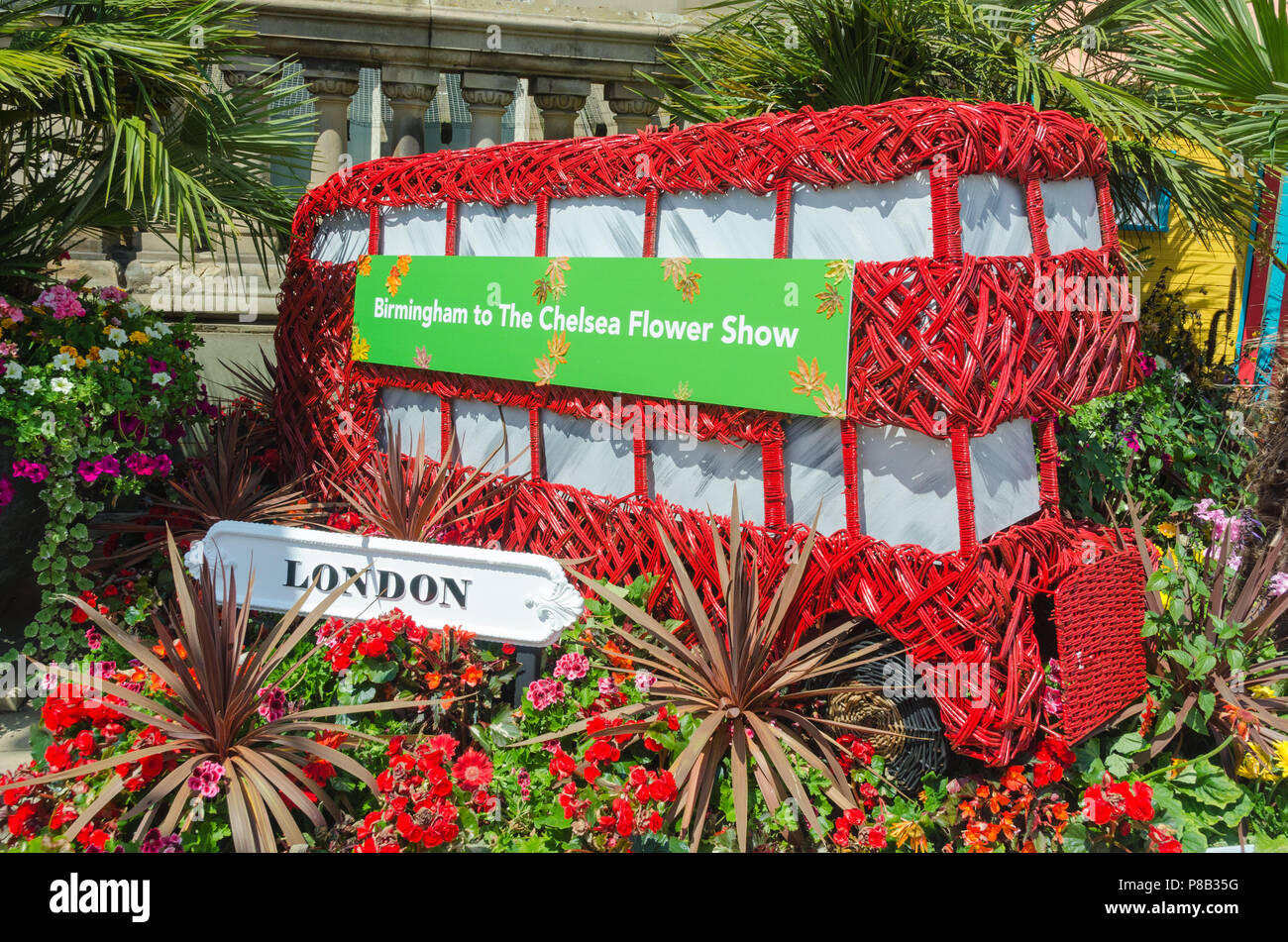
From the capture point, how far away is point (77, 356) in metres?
3.66

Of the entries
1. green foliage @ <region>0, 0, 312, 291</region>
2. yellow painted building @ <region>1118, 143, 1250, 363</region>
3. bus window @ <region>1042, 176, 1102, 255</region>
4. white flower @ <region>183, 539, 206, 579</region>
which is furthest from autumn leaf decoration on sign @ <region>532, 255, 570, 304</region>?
yellow painted building @ <region>1118, 143, 1250, 363</region>

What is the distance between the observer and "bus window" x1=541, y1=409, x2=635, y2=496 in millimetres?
3332

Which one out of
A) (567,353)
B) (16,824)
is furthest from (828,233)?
(16,824)

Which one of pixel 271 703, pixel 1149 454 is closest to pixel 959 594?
pixel 271 703

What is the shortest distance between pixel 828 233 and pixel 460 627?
157 cm

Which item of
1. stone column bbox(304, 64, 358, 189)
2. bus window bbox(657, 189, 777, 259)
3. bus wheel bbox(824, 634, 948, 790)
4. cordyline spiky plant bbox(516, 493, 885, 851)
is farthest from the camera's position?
stone column bbox(304, 64, 358, 189)

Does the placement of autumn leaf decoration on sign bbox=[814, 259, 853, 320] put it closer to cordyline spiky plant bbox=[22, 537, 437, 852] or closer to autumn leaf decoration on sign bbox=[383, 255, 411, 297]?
cordyline spiky plant bbox=[22, 537, 437, 852]

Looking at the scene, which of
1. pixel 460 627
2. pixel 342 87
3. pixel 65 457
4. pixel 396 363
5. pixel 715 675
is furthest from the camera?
pixel 342 87

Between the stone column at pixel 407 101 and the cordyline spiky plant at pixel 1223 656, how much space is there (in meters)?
4.62

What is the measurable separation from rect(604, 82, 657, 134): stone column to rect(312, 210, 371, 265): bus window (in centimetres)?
247

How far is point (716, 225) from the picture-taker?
9.95 ft

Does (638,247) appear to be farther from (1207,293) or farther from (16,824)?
(1207,293)

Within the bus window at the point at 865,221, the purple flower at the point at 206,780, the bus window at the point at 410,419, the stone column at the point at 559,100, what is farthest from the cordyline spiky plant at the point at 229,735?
the stone column at the point at 559,100

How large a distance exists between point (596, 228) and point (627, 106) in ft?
10.7
